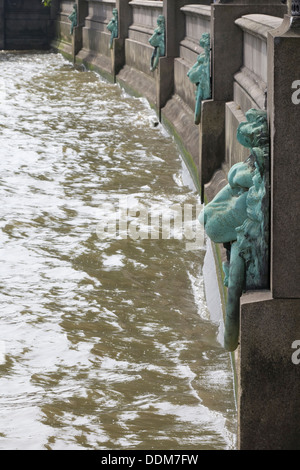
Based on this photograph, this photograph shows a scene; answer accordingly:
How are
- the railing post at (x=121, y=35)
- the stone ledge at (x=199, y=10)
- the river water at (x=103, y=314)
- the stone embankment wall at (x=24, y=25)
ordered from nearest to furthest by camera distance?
the river water at (x=103, y=314) < the stone ledge at (x=199, y=10) < the railing post at (x=121, y=35) < the stone embankment wall at (x=24, y=25)

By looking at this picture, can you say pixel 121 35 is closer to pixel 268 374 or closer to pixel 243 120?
pixel 243 120

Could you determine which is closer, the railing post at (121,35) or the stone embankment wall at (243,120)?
the stone embankment wall at (243,120)

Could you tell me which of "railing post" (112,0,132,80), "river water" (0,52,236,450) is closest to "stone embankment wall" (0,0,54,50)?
"railing post" (112,0,132,80)

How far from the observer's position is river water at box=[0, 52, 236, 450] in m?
4.87

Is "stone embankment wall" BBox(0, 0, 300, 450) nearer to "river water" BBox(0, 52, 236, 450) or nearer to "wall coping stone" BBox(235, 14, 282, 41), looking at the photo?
"wall coping stone" BBox(235, 14, 282, 41)

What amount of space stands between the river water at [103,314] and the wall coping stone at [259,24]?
188cm

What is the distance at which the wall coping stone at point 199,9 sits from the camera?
1060cm

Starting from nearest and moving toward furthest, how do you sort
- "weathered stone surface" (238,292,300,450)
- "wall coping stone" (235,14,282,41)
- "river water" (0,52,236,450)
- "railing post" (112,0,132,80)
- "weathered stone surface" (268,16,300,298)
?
"weathered stone surface" (268,16,300,298)
"weathered stone surface" (238,292,300,450)
"river water" (0,52,236,450)
"wall coping stone" (235,14,282,41)
"railing post" (112,0,132,80)

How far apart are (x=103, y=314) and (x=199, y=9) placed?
594cm

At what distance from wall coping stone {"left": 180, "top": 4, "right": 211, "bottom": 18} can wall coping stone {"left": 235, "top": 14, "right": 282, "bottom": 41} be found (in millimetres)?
2624

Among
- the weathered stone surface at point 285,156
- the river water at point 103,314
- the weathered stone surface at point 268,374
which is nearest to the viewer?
the weathered stone surface at point 285,156

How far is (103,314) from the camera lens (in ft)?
21.3

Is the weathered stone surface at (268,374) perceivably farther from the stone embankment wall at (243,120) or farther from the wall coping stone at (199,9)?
the wall coping stone at (199,9)

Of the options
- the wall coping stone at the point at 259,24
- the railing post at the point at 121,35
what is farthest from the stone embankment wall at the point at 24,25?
the wall coping stone at the point at 259,24
